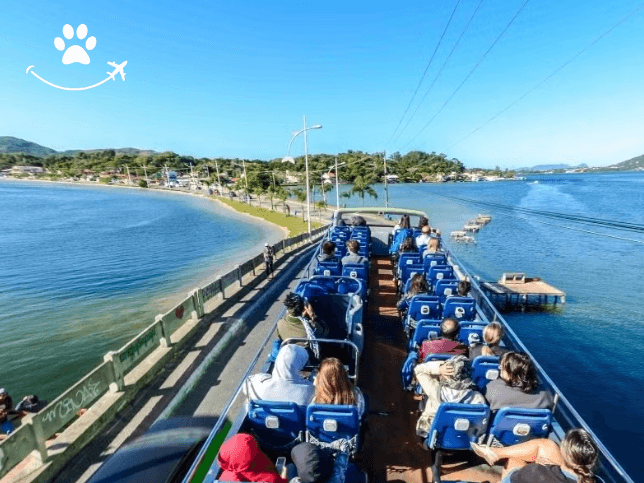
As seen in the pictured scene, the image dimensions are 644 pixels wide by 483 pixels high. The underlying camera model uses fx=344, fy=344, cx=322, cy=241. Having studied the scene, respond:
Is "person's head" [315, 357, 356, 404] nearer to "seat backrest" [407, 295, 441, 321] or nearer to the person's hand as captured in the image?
the person's hand

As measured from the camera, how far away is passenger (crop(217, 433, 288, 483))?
277 centimetres

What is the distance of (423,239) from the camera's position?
37.0 ft

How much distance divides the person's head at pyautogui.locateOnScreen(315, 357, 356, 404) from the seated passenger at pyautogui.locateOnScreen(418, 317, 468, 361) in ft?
5.74

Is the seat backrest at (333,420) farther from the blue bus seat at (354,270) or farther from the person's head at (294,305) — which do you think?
A: the blue bus seat at (354,270)

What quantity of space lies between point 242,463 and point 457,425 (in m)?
2.29

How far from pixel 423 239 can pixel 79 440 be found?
9.84 meters

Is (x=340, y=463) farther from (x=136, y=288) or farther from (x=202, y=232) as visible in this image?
(x=202, y=232)

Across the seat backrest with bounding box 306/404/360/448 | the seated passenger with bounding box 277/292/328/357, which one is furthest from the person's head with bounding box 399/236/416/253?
the seat backrest with bounding box 306/404/360/448

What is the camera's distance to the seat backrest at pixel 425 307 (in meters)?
6.54

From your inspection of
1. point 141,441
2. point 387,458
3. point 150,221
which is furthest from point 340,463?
point 150,221

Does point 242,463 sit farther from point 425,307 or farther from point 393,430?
point 425,307

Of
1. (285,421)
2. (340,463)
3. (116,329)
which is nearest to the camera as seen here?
(340,463)

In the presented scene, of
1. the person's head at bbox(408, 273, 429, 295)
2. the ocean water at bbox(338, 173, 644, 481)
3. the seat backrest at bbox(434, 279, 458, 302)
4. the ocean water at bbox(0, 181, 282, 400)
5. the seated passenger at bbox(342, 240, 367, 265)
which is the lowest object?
the ocean water at bbox(338, 173, 644, 481)

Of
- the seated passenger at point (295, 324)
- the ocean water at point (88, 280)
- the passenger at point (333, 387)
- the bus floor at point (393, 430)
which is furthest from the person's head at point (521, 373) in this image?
A: the ocean water at point (88, 280)
